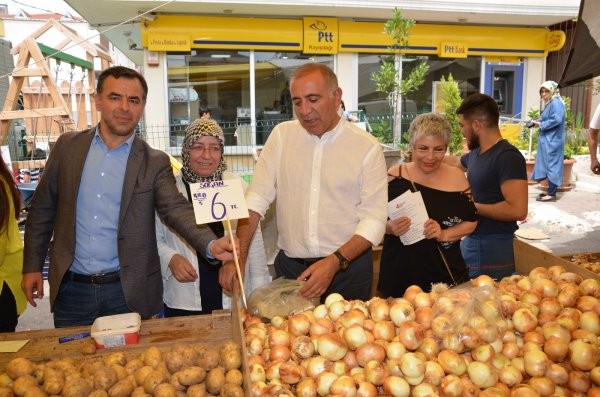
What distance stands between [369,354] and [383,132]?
32.8 feet

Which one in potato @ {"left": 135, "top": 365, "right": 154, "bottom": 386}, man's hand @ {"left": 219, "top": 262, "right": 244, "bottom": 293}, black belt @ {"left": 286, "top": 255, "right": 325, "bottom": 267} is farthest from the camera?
black belt @ {"left": 286, "top": 255, "right": 325, "bottom": 267}

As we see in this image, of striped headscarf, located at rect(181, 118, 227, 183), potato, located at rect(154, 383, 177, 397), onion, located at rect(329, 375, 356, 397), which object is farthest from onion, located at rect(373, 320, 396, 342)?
striped headscarf, located at rect(181, 118, 227, 183)

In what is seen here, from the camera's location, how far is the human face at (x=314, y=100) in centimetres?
245

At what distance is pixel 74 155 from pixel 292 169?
1.11m

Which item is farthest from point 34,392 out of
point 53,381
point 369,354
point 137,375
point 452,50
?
point 452,50

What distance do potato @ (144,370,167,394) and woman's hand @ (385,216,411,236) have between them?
165cm

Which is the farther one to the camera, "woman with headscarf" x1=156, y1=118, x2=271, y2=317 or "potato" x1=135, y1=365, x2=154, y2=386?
"woman with headscarf" x1=156, y1=118, x2=271, y2=317

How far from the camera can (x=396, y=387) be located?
1578mm

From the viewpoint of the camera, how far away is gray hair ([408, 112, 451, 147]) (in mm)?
2820

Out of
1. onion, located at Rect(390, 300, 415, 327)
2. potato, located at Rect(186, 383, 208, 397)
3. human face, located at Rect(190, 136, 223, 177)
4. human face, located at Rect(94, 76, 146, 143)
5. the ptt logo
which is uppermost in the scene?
the ptt logo

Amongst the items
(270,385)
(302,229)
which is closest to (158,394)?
(270,385)

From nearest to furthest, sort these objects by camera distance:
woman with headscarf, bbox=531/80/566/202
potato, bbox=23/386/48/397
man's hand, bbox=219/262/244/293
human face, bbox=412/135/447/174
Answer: potato, bbox=23/386/48/397 → man's hand, bbox=219/262/244/293 → human face, bbox=412/135/447/174 → woman with headscarf, bbox=531/80/566/202

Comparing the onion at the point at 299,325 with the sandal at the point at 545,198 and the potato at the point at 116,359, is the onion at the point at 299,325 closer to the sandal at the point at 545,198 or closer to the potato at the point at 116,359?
the potato at the point at 116,359

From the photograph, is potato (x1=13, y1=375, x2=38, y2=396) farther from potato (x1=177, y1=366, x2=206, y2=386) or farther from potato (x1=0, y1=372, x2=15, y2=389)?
potato (x1=177, y1=366, x2=206, y2=386)
